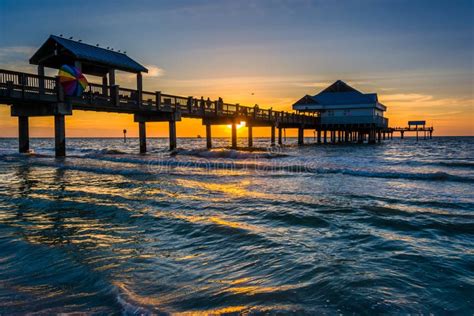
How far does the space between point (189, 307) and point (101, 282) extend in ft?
3.77

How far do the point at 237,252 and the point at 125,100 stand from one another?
20606mm

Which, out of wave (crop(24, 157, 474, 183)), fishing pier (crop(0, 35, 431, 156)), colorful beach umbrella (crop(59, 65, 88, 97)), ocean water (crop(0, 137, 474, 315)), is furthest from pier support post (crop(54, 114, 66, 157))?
ocean water (crop(0, 137, 474, 315))

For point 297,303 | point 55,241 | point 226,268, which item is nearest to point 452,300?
point 297,303

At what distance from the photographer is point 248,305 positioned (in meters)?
3.31

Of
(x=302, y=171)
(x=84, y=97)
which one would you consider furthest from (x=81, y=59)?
(x=302, y=171)

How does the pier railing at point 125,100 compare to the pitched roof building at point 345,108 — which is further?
the pitched roof building at point 345,108

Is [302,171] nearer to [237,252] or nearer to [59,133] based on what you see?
[237,252]

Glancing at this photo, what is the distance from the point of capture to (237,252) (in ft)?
15.8

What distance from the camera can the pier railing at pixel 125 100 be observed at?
18016 millimetres

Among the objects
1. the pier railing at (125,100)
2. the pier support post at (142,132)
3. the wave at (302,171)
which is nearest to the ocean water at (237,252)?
the wave at (302,171)

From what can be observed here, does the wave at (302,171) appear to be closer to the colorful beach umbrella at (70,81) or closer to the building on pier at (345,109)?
the colorful beach umbrella at (70,81)

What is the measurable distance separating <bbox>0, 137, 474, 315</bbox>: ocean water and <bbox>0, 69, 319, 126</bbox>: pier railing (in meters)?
10.5

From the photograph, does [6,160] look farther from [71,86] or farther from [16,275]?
[16,275]

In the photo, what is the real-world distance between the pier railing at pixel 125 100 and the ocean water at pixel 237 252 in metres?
10.5
